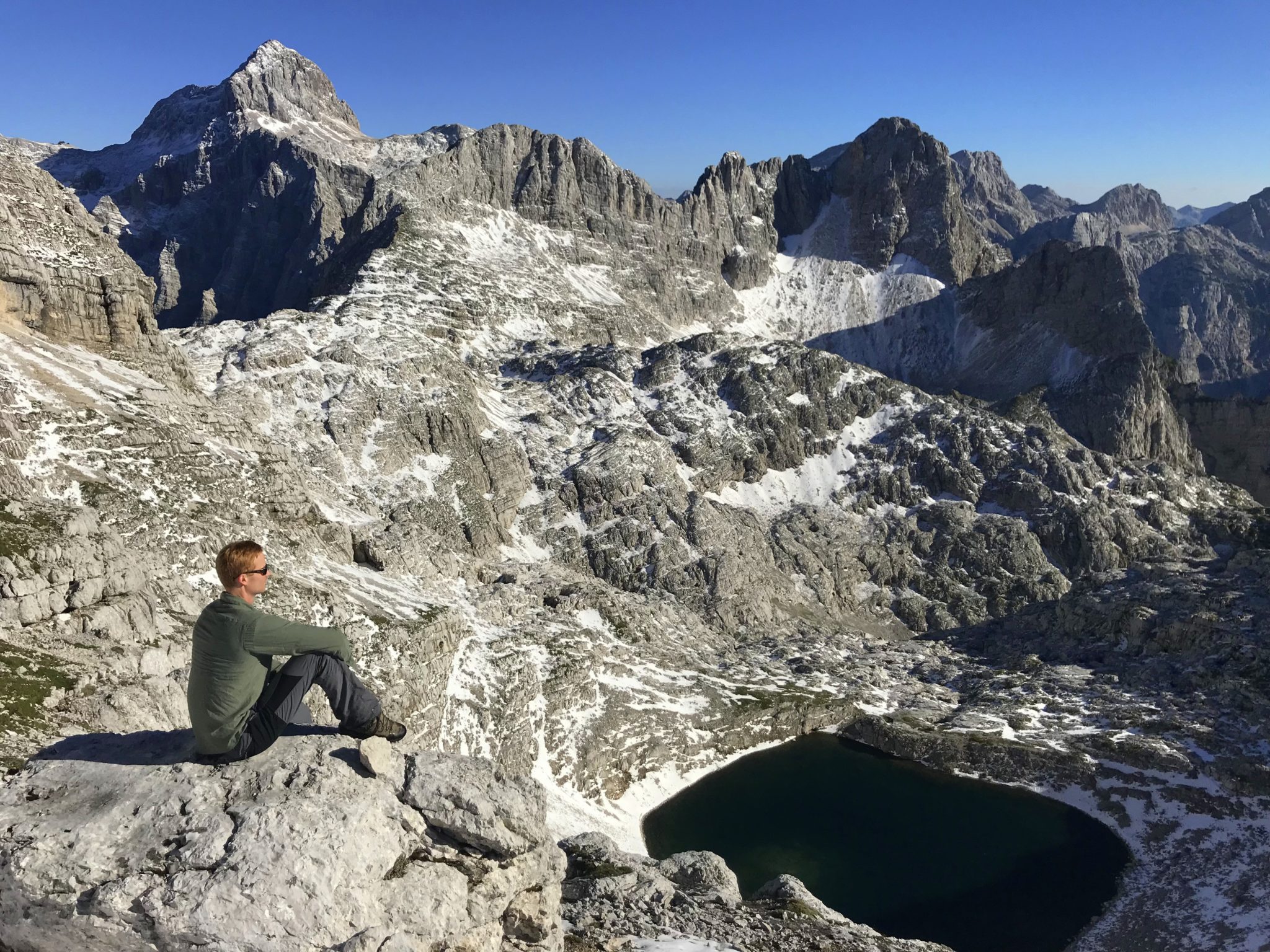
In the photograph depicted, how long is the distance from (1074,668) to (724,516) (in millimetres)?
67162

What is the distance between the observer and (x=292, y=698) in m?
16.4

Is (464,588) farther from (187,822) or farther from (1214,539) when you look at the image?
(1214,539)

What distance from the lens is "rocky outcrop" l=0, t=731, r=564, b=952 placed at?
570 inches

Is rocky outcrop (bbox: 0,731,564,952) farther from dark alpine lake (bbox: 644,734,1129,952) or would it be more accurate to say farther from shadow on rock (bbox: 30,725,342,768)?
dark alpine lake (bbox: 644,734,1129,952)

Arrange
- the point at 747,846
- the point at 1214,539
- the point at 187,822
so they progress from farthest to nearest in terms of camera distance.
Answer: the point at 1214,539, the point at 747,846, the point at 187,822

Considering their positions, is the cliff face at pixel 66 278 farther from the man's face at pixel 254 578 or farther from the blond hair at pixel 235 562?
the man's face at pixel 254 578

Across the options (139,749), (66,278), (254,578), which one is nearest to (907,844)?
(139,749)

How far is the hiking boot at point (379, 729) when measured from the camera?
16656 mm

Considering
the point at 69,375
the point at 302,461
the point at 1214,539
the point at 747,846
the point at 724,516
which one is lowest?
the point at 747,846

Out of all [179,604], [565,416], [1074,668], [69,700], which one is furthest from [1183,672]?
[69,700]

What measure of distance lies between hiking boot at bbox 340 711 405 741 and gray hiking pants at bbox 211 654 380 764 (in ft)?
0.59

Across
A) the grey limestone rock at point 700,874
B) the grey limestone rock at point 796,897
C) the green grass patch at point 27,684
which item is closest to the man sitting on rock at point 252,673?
the green grass patch at point 27,684

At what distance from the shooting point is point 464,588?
125125 millimetres

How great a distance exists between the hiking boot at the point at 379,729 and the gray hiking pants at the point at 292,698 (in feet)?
0.59
